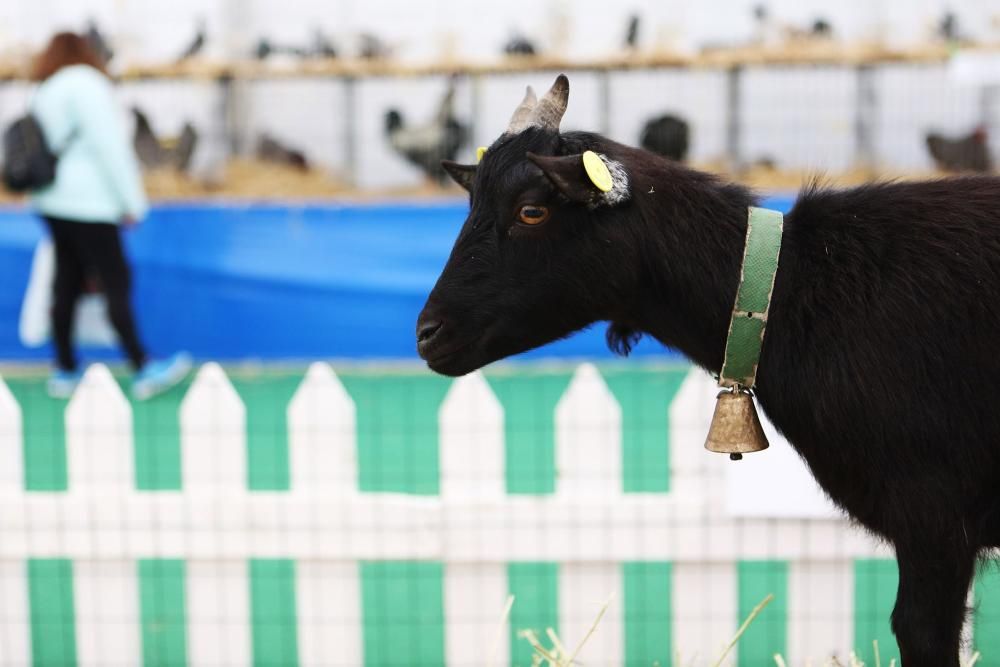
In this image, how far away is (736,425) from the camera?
2.70 meters

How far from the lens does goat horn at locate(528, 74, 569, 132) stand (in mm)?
2725

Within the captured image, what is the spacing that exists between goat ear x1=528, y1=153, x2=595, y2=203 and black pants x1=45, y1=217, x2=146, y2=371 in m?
5.16

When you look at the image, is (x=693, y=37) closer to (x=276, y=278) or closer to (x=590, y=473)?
(x=276, y=278)

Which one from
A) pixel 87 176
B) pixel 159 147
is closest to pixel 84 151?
pixel 87 176

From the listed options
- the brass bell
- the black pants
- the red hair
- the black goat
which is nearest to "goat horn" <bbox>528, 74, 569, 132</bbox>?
the black goat

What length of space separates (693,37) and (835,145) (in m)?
1.16

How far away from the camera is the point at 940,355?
252cm

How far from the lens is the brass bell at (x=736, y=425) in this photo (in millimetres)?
2697

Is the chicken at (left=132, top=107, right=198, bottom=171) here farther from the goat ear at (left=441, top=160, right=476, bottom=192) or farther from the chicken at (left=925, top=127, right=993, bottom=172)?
the goat ear at (left=441, top=160, right=476, bottom=192)

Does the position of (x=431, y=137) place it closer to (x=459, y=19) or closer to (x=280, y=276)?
(x=459, y=19)

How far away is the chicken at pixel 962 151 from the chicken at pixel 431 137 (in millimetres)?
3062

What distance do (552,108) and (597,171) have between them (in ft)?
1.06

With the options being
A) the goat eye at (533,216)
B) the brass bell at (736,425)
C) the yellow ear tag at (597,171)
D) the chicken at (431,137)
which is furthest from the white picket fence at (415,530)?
the chicken at (431,137)

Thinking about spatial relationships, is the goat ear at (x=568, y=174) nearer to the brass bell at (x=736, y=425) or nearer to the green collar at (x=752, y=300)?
the green collar at (x=752, y=300)
